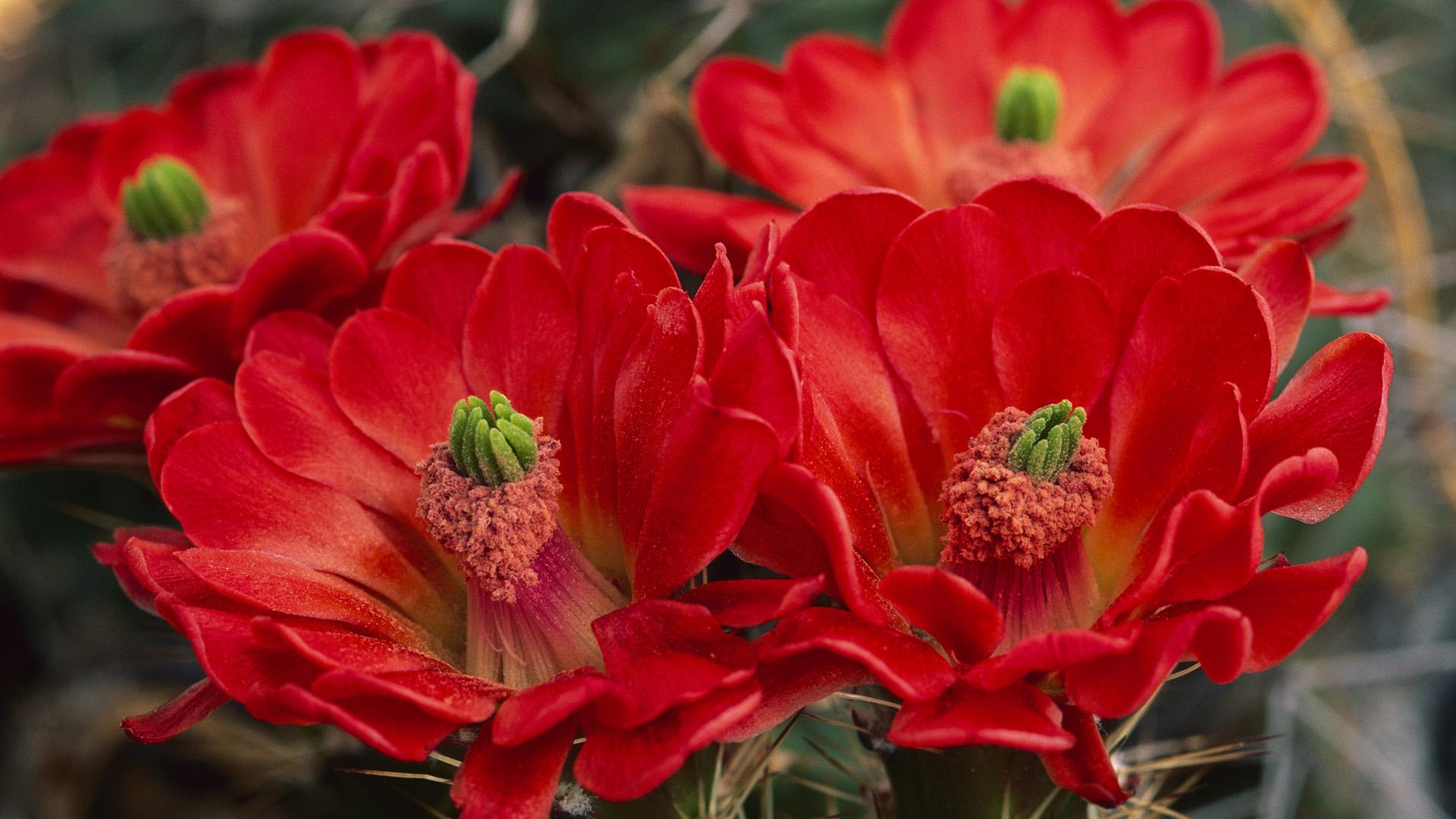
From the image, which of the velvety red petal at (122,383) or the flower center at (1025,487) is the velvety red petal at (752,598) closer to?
the flower center at (1025,487)

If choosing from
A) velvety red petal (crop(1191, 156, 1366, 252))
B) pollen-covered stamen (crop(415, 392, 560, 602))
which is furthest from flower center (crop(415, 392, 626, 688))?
velvety red petal (crop(1191, 156, 1366, 252))

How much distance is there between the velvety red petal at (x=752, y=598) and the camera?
40 cm

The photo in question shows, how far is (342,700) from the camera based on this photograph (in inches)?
16.6

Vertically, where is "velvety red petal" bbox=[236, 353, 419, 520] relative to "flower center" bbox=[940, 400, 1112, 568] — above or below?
below

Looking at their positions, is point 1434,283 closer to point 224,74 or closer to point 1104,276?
point 1104,276

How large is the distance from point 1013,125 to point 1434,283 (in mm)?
609

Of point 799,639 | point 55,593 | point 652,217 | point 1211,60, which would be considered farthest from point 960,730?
point 55,593

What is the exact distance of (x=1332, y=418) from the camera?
18.0 inches

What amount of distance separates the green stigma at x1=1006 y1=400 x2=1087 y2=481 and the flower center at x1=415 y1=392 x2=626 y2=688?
180 millimetres

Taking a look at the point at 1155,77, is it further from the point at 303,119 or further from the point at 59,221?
the point at 59,221

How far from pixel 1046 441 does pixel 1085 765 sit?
0.12 meters

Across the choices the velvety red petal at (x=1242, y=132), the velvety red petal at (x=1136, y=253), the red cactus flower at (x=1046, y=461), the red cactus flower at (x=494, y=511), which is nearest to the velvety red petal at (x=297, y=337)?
the red cactus flower at (x=494, y=511)

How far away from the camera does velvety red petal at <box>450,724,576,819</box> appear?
42 cm

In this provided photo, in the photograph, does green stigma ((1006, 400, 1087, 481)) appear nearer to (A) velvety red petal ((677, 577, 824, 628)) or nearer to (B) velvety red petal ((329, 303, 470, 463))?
(A) velvety red petal ((677, 577, 824, 628))
